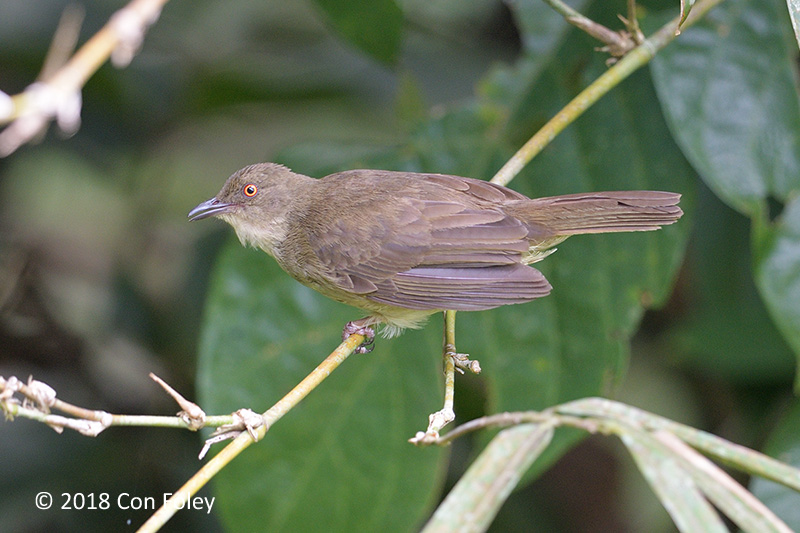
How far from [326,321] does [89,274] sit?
2.53 metres

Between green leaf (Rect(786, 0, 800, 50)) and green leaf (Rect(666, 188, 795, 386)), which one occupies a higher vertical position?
green leaf (Rect(786, 0, 800, 50))

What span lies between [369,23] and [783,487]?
232 centimetres

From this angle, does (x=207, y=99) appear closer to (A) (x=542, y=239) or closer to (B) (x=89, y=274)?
(B) (x=89, y=274)

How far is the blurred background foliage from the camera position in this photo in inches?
122

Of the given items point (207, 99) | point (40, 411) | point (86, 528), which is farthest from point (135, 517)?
point (40, 411)

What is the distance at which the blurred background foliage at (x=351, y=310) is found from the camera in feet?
10.1

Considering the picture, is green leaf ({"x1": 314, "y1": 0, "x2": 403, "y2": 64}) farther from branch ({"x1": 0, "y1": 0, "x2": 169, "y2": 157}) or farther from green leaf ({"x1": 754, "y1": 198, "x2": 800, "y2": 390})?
branch ({"x1": 0, "y1": 0, "x2": 169, "y2": 157})

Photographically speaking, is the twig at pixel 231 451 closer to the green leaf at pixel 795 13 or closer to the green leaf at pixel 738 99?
the green leaf at pixel 795 13

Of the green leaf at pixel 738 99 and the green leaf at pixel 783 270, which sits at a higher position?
the green leaf at pixel 738 99

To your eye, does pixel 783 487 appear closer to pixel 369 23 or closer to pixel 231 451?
pixel 231 451

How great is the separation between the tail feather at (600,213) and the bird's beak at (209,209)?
124 centimetres

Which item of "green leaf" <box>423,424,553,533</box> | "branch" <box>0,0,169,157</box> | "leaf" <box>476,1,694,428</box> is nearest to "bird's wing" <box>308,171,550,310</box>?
"leaf" <box>476,1,694,428</box>

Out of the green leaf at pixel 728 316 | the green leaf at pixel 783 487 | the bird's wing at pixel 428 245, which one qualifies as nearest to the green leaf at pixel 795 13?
the bird's wing at pixel 428 245

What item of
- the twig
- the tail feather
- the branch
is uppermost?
the branch
